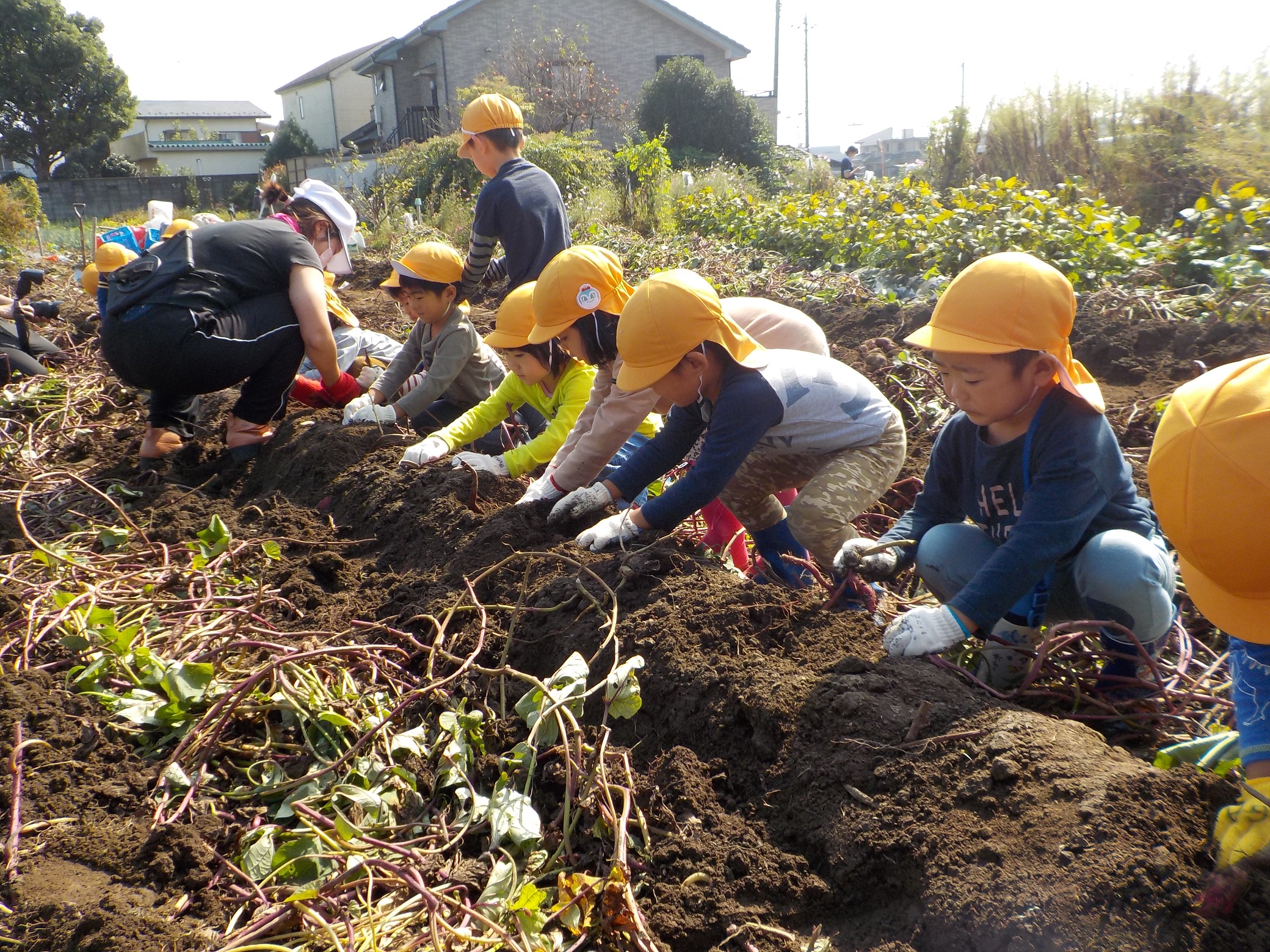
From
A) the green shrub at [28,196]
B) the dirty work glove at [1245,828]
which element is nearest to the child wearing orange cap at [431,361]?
the dirty work glove at [1245,828]

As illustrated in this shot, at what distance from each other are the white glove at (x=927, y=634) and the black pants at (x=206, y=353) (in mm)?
3405

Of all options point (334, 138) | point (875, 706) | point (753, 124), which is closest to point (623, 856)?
point (875, 706)

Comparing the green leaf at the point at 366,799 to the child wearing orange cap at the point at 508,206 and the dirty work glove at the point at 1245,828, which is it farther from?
the child wearing orange cap at the point at 508,206

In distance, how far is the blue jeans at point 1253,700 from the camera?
145cm

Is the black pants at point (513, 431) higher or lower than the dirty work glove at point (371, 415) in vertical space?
lower

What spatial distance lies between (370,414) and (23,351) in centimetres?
368

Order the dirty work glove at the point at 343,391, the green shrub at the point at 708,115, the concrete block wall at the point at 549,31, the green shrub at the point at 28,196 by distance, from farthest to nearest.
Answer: the concrete block wall at the point at 549,31
the green shrub at the point at 708,115
the green shrub at the point at 28,196
the dirty work glove at the point at 343,391

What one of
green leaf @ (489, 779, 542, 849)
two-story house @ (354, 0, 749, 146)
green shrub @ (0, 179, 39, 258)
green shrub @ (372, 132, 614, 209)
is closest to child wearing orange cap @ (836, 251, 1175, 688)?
green leaf @ (489, 779, 542, 849)

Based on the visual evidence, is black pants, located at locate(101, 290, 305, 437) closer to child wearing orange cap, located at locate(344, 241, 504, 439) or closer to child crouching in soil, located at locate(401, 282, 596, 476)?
child wearing orange cap, located at locate(344, 241, 504, 439)

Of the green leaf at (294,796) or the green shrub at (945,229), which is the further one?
the green shrub at (945,229)

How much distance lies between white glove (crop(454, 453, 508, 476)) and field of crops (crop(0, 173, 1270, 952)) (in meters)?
0.23

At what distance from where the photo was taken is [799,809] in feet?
5.88

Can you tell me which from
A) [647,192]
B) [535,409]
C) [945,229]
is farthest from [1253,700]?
[647,192]

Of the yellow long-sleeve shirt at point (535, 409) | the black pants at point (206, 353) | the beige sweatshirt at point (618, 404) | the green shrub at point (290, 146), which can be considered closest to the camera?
the beige sweatshirt at point (618, 404)
